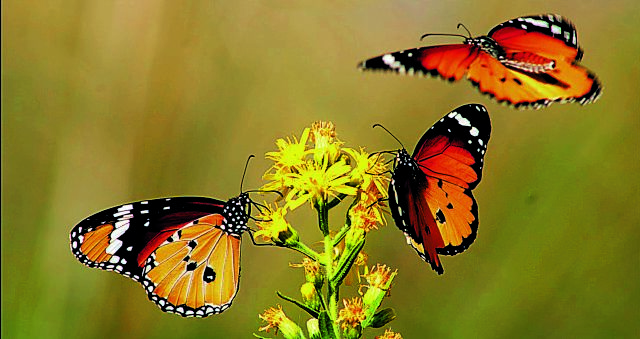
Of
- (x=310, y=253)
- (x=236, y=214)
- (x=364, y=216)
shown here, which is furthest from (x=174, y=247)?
(x=364, y=216)

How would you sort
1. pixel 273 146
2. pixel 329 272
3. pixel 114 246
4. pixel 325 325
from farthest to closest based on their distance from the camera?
pixel 273 146 < pixel 114 246 < pixel 329 272 < pixel 325 325

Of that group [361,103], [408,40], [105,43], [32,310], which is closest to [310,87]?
[361,103]

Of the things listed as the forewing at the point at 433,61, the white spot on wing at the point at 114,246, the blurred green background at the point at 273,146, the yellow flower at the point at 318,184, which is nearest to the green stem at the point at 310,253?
the yellow flower at the point at 318,184

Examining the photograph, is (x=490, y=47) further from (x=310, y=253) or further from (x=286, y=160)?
(x=310, y=253)

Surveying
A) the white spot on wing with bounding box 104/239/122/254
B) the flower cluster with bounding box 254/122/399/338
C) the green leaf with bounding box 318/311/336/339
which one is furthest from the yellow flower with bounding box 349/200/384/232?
the white spot on wing with bounding box 104/239/122/254

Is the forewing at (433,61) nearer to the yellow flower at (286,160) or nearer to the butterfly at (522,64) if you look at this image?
the butterfly at (522,64)

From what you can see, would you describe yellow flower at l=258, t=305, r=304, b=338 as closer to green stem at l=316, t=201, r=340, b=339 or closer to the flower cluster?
the flower cluster

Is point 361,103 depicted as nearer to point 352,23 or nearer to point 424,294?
point 352,23
